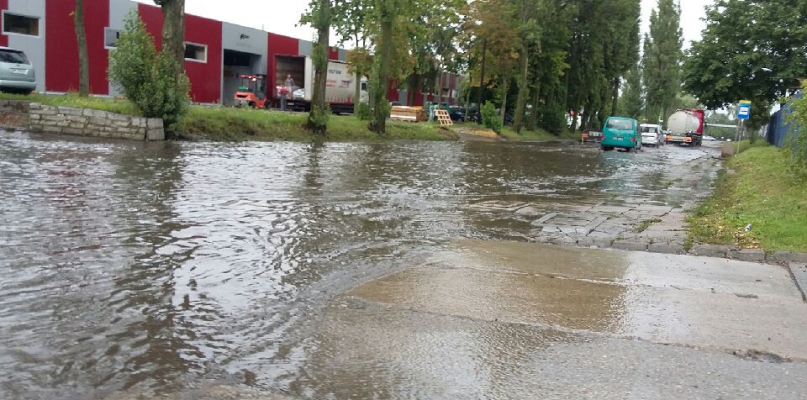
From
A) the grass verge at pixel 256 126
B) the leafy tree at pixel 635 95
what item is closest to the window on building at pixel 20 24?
the grass verge at pixel 256 126

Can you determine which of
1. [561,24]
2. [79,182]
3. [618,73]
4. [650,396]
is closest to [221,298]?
[650,396]

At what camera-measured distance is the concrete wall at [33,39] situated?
33.0 metres

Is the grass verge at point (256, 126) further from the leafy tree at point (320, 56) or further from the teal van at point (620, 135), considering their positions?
the teal van at point (620, 135)

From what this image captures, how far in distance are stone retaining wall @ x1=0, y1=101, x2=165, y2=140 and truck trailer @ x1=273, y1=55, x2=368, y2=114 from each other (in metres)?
21.8

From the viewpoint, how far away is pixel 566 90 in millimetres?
58188

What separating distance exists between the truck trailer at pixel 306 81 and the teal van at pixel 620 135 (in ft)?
50.2

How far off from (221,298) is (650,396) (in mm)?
3437

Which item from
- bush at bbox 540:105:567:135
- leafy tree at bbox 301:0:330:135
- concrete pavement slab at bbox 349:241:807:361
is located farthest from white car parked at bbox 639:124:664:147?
concrete pavement slab at bbox 349:241:807:361

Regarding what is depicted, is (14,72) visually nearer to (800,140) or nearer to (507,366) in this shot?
(800,140)

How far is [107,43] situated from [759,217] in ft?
118

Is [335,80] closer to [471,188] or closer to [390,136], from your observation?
[390,136]

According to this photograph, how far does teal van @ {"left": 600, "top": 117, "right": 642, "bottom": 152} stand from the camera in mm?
35688

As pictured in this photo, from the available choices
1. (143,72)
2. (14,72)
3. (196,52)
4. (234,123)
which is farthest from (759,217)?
(196,52)

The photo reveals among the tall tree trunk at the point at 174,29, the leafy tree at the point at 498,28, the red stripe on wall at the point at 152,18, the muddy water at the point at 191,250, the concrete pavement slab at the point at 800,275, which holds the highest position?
the leafy tree at the point at 498,28
